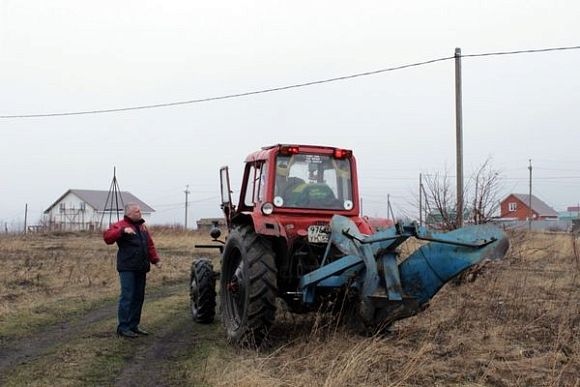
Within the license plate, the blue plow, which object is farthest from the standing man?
the blue plow

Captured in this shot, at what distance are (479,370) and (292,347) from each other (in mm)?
2166

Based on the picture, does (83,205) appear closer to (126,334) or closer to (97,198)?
(97,198)

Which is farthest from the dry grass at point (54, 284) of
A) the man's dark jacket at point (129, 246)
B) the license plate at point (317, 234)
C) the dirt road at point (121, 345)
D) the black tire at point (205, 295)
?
the license plate at point (317, 234)

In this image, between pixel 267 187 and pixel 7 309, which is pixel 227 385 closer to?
pixel 267 187

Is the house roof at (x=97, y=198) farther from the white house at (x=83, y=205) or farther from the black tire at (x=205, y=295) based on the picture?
the black tire at (x=205, y=295)

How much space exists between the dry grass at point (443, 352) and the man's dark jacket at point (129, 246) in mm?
2109

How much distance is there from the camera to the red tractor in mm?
6422

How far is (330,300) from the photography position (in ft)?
24.2

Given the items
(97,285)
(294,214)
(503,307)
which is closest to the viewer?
(294,214)

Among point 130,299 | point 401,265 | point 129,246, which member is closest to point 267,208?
point 401,265

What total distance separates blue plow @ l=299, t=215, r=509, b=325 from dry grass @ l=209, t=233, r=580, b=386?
46 cm

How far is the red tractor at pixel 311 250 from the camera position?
21.1ft

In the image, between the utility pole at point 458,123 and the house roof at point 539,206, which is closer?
the utility pole at point 458,123

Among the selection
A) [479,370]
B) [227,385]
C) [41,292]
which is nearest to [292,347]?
[227,385]
